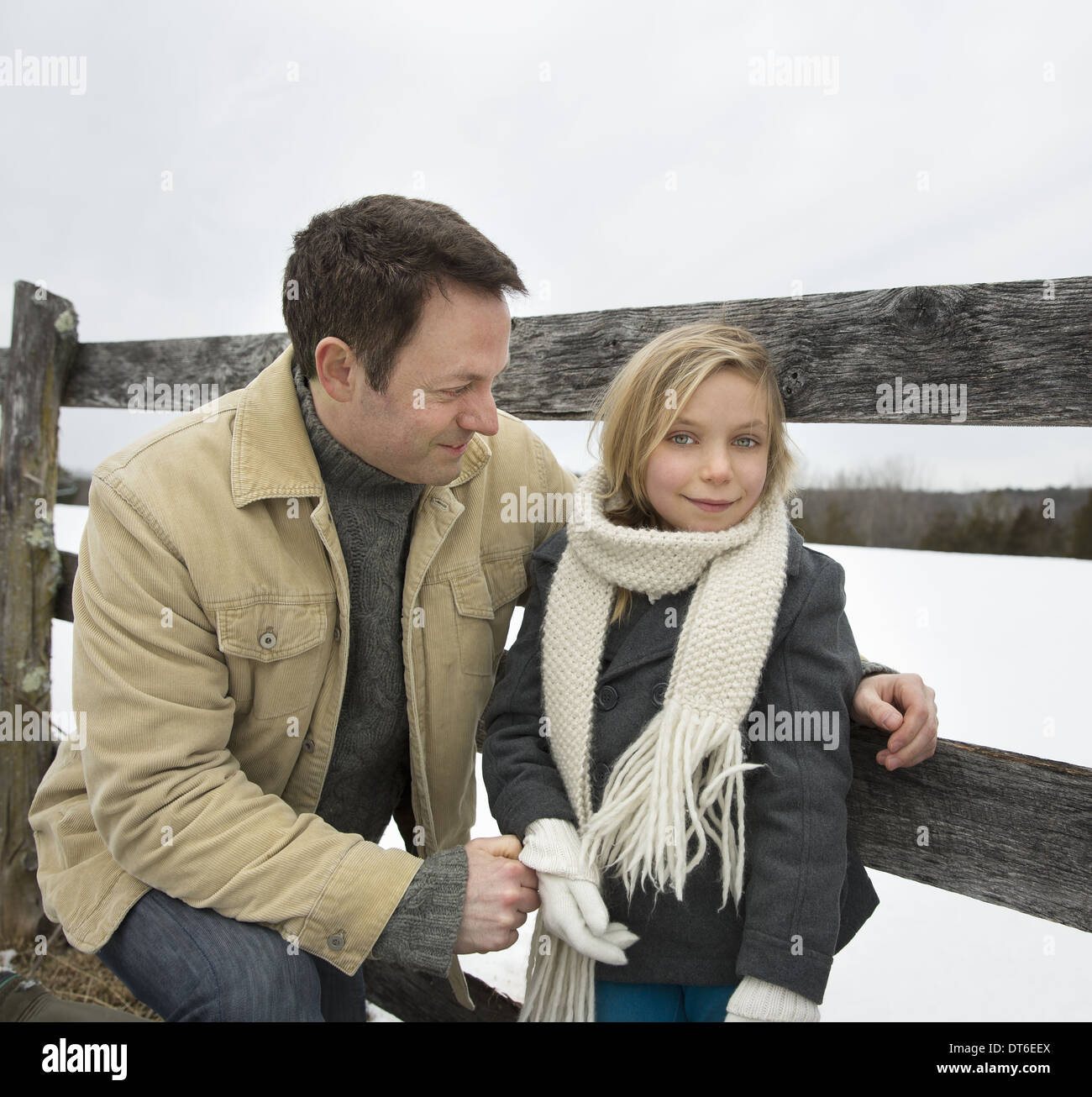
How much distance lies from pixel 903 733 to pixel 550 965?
0.69m

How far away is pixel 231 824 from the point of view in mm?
1414

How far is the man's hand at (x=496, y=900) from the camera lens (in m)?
1.36

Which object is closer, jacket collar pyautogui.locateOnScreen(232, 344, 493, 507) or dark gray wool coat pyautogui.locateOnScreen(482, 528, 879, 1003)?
Result: dark gray wool coat pyautogui.locateOnScreen(482, 528, 879, 1003)

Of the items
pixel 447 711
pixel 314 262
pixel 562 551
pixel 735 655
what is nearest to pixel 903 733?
pixel 735 655

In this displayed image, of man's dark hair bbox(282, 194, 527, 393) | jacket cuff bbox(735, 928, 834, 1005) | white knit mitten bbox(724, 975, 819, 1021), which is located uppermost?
man's dark hair bbox(282, 194, 527, 393)

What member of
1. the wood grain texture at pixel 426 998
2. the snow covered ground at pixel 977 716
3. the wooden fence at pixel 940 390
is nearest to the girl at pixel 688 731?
the wooden fence at pixel 940 390

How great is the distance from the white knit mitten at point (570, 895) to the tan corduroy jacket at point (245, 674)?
0.23 metres

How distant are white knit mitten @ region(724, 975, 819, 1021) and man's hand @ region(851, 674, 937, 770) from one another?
0.37 meters

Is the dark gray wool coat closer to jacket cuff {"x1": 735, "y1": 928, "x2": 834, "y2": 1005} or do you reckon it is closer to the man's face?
jacket cuff {"x1": 735, "y1": 928, "x2": 834, "y2": 1005}

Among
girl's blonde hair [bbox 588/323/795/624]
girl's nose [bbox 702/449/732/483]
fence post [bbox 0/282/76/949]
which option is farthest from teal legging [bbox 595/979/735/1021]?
fence post [bbox 0/282/76/949]

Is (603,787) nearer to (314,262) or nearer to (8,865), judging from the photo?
(314,262)

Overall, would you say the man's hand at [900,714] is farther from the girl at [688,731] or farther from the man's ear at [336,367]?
the man's ear at [336,367]

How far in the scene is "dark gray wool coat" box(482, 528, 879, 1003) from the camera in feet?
4.08

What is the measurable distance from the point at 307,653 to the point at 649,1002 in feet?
2.75
